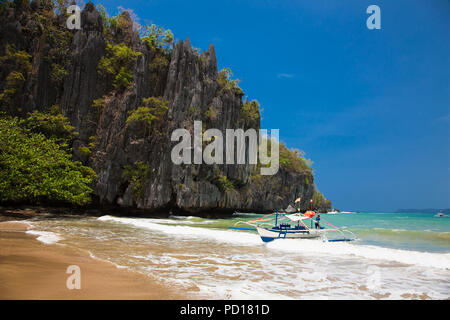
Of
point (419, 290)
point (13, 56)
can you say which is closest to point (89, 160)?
point (13, 56)

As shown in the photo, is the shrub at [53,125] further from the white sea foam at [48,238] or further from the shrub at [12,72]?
the white sea foam at [48,238]

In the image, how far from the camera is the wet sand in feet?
13.1

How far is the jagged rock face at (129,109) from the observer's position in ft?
81.6

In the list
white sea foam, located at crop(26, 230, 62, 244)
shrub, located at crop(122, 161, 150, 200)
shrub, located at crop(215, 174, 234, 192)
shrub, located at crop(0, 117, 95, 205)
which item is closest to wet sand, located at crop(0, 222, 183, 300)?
white sea foam, located at crop(26, 230, 62, 244)

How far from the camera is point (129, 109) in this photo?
26172mm

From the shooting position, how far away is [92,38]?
86.8 feet

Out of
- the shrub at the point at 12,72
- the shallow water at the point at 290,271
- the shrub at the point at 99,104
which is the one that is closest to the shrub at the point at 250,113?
the shrub at the point at 99,104

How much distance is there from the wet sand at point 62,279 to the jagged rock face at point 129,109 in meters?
18.8

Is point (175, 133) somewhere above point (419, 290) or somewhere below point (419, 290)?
above

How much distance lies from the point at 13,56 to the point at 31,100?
4.17 metres

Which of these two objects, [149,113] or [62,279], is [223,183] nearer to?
[149,113]

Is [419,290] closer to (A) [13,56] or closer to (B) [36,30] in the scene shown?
(A) [13,56]

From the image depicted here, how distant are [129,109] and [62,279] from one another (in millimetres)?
23664

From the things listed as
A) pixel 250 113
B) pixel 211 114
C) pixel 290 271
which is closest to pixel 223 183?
pixel 211 114
